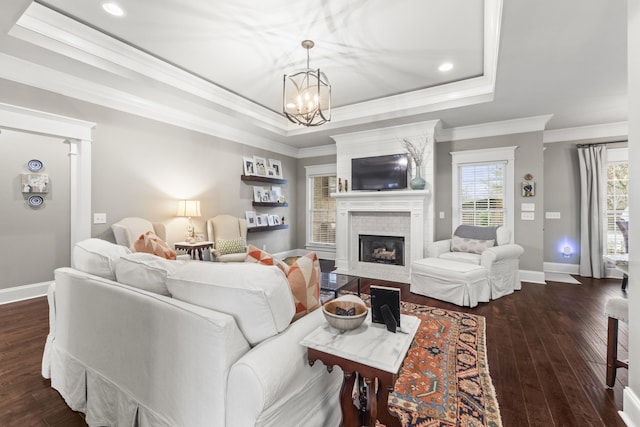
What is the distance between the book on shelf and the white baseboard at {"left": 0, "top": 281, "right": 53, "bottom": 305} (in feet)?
13.2

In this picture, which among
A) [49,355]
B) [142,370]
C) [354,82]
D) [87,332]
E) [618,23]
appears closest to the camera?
[142,370]

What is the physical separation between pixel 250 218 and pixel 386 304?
14.9ft

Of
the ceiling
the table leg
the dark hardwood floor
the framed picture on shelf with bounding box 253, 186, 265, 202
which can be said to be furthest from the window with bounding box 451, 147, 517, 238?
the table leg

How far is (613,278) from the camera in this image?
15.7ft

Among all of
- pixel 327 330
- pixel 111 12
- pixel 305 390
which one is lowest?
pixel 305 390

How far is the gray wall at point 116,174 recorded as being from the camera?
3452 mm

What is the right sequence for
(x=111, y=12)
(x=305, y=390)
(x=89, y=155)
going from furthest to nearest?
(x=89, y=155), (x=111, y=12), (x=305, y=390)

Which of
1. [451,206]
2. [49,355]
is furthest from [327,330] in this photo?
[451,206]

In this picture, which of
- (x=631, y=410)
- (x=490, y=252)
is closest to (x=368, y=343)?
(x=631, y=410)

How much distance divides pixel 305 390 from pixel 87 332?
4.35ft

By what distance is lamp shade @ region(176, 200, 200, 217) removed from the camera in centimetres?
416

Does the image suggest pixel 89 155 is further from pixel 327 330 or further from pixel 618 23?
pixel 618 23

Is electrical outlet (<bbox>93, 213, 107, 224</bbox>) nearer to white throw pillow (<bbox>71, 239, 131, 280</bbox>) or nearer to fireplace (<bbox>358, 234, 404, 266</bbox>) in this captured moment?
white throw pillow (<bbox>71, 239, 131, 280</bbox>)

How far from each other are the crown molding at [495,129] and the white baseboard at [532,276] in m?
2.30
